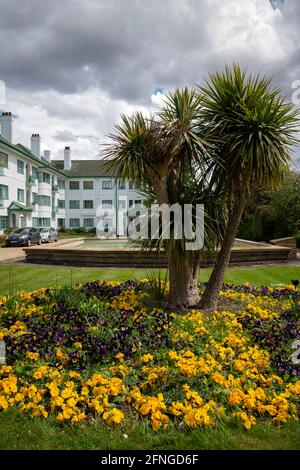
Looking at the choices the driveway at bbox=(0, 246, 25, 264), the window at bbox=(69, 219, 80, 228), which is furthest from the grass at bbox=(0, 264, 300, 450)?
the window at bbox=(69, 219, 80, 228)

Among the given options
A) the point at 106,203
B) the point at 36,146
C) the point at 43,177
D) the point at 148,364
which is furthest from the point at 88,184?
the point at 148,364

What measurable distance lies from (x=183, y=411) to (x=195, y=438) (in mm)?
296

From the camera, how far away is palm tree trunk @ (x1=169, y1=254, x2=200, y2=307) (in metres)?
6.38

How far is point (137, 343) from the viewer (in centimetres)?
456

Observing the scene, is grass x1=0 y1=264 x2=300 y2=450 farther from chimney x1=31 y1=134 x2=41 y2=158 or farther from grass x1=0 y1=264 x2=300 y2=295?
chimney x1=31 y1=134 x2=41 y2=158

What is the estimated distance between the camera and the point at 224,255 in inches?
255

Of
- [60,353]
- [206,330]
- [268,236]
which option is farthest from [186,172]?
[268,236]

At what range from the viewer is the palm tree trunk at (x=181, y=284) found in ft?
20.9

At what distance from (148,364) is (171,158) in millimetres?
3388

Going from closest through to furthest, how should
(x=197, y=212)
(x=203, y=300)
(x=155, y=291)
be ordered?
1. (x=197, y=212)
2. (x=203, y=300)
3. (x=155, y=291)

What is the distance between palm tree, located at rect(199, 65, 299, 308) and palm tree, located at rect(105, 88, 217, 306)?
0.30 m

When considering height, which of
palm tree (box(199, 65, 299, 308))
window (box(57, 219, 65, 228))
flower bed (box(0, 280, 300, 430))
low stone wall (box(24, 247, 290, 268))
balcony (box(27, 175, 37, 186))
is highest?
balcony (box(27, 175, 37, 186))

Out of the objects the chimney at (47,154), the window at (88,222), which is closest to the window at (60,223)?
the window at (88,222)
